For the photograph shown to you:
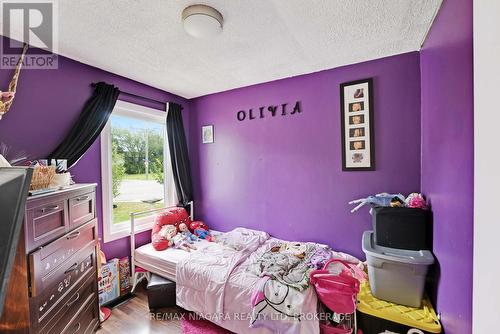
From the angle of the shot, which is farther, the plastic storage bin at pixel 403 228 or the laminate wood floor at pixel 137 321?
the laminate wood floor at pixel 137 321

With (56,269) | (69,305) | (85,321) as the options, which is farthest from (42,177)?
(85,321)

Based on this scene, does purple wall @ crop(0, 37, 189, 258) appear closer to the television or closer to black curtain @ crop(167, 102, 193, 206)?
black curtain @ crop(167, 102, 193, 206)

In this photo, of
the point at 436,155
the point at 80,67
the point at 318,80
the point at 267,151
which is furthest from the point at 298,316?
the point at 80,67

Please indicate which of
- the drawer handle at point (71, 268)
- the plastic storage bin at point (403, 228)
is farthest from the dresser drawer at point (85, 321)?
the plastic storage bin at point (403, 228)

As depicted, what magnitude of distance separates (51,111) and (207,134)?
1.75m

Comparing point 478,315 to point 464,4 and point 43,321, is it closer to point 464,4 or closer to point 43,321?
point 464,4

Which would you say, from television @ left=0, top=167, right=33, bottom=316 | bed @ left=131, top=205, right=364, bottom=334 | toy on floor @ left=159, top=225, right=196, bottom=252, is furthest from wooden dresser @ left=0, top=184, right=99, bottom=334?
television @ left=0, top=167, right=33, bottom=316

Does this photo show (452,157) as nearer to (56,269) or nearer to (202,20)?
(202,20)

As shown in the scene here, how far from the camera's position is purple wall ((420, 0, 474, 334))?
37.1 inches

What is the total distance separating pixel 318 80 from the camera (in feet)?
7.92

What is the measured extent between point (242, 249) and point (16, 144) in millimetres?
2208

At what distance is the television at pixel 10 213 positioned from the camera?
0.40 meters

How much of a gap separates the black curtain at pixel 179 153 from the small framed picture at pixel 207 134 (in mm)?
284

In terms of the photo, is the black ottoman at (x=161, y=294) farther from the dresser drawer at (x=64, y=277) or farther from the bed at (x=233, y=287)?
the dresser drawer at (x=64, y=277)
